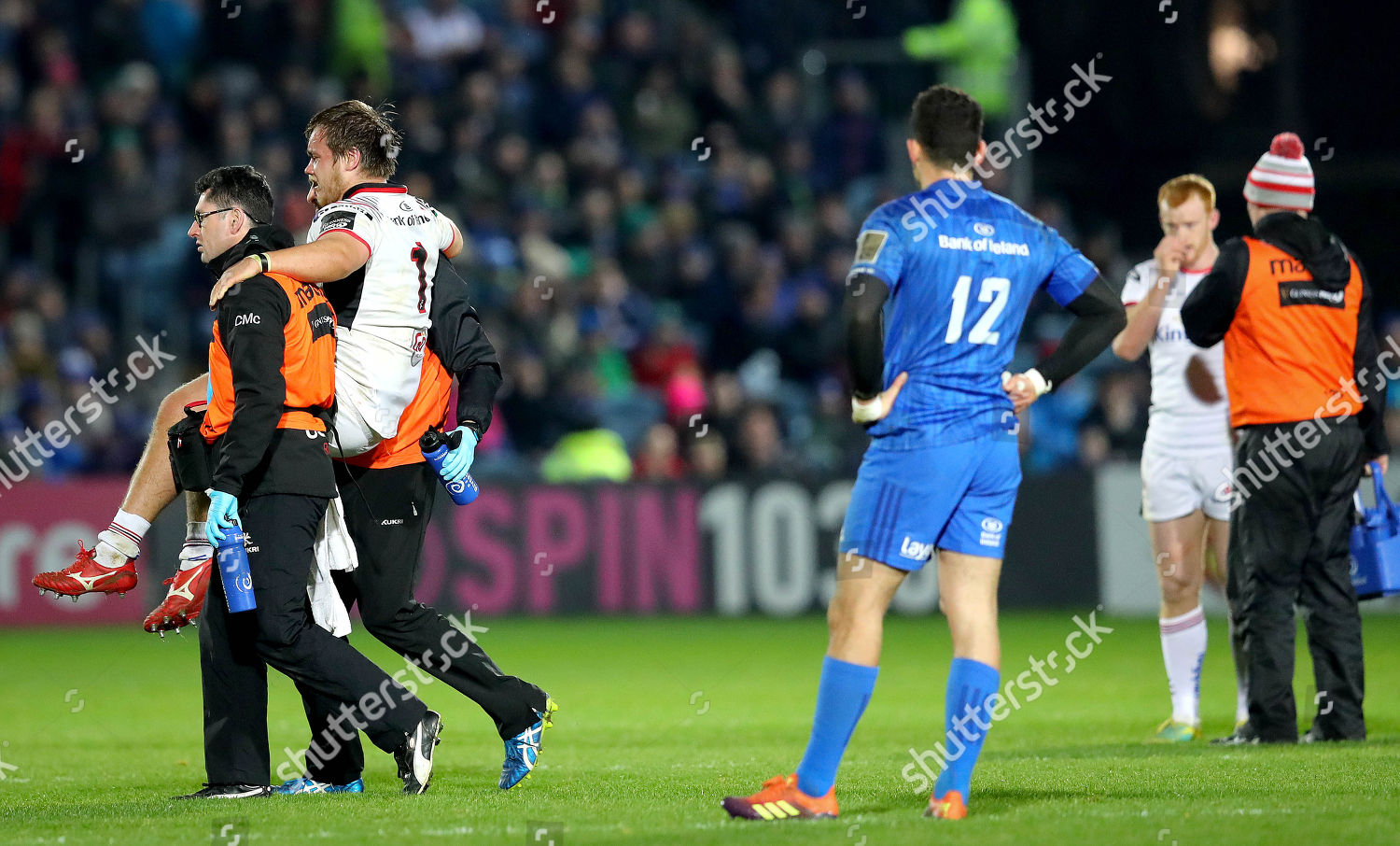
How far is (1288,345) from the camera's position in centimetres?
777

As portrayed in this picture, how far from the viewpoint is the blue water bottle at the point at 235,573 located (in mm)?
6109

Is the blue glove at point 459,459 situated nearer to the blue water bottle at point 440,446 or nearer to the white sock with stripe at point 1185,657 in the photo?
the blue water bottle at point 440,446

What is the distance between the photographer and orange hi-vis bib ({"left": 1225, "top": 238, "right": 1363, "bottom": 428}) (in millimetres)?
7758

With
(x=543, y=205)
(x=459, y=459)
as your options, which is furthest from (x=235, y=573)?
(x=543, y=205)

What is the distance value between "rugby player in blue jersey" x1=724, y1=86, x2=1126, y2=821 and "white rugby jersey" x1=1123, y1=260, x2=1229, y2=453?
Result: 3045 mm

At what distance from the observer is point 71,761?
797 cm

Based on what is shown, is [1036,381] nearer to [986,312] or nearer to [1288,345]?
[986,312]

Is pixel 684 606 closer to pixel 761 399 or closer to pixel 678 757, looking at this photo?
pixel 761 399

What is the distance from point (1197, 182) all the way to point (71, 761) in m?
5.82

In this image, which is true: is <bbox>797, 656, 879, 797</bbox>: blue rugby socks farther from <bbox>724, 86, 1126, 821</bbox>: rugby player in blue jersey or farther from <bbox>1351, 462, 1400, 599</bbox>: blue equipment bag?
<bbox>1351, 462, 1400, 599</bbox>: blue equipment bag

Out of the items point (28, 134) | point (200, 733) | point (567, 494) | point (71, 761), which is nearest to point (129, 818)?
point (71, 761)

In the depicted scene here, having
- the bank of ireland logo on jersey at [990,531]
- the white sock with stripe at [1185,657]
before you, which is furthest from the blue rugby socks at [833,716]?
the white sock with stripe at [1185,657]

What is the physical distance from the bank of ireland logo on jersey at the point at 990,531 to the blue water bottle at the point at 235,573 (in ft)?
8.14

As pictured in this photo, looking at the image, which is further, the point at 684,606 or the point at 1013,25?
the point at 1013,25
